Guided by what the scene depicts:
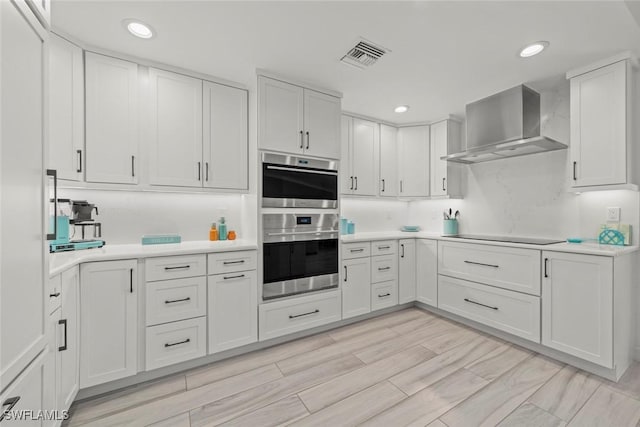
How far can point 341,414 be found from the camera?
5.48 feet

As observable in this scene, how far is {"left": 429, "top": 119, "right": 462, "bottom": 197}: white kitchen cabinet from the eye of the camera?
357 cm

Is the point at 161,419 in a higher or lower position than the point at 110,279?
lower

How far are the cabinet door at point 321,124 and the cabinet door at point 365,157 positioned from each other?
0.65 m

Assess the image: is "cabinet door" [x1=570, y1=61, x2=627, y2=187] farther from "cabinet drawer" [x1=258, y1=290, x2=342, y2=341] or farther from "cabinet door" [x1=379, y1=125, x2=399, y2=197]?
"cabinet drawer" [x1=258, y1=290, x2=342, y2=341]

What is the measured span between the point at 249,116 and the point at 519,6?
2.16m

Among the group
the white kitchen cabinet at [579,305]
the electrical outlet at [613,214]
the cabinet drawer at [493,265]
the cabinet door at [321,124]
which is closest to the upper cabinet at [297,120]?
the cabinet door at [321,124]

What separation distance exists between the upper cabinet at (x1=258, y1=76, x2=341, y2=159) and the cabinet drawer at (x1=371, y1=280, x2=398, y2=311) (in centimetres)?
155

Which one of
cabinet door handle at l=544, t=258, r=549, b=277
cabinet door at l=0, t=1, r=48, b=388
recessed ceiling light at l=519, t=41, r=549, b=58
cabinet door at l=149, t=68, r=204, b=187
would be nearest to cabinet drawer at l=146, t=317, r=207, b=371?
cabinet door at l=0, t=1, r=48, b=388

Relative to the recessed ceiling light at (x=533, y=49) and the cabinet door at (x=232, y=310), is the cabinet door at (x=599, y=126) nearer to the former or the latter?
the recessed ceiling light at (x=533, y=49)

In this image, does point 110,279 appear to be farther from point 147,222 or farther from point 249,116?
point 249,116

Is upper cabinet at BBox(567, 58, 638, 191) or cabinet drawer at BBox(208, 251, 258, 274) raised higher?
upper cabinet at BBox(567, 58, 638, 191)

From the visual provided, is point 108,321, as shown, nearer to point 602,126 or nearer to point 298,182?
point 298,182

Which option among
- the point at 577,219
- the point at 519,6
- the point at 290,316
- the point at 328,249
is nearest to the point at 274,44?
the point at 519,6

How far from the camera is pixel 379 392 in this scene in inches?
73.6
